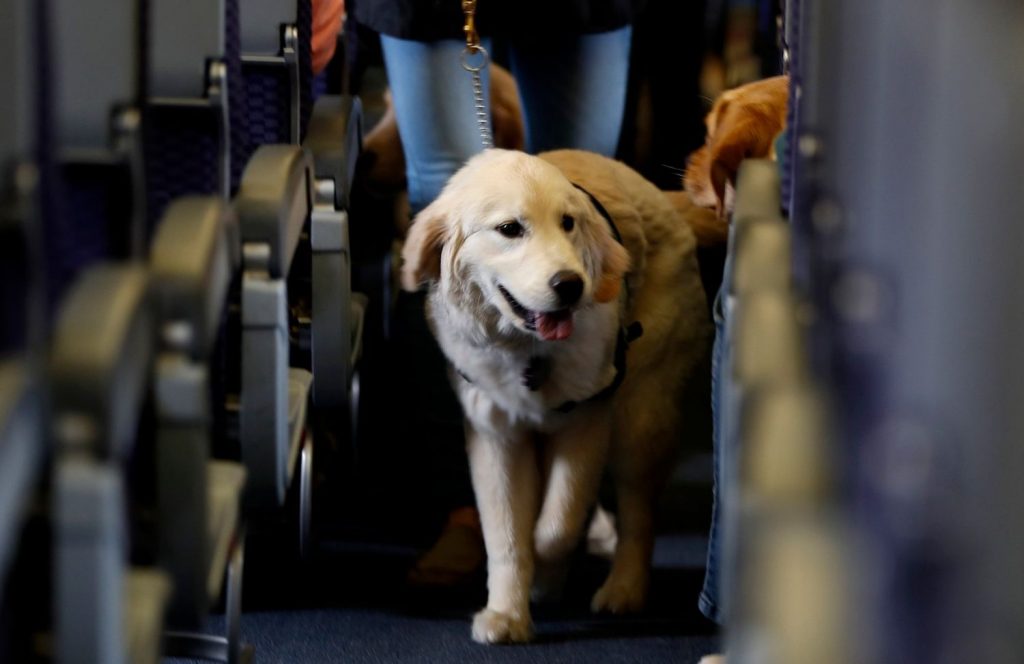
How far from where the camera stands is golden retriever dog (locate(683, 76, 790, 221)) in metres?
2.85

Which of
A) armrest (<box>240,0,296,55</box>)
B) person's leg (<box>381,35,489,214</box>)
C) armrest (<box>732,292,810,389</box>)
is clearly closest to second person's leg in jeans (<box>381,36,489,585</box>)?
person's leg (<box>381,35,489,214</box>)

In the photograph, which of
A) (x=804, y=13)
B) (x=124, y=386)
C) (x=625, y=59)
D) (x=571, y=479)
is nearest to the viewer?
(x=124, y=386)

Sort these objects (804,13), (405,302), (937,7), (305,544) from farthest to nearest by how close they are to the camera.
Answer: (405,302), (305,544), (804,13), (937,7)

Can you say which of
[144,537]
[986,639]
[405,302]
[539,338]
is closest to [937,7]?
[986,639]

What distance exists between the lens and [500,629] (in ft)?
9.05

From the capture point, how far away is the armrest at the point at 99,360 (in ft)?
4.30

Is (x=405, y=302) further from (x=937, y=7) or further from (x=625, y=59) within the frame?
(x=937, y=7)

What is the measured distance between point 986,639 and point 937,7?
668 millimetres

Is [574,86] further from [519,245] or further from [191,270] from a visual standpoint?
[191,270]

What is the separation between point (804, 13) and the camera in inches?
82.1

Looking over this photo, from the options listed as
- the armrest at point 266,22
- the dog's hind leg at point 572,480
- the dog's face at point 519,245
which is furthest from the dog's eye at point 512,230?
the armrest at point 266,22

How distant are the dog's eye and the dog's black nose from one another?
141 millimetres

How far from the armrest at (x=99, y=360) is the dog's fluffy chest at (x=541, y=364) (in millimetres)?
1398

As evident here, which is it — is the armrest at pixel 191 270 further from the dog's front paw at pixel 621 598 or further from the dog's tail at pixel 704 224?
the dog's tail at pixel 704 224
